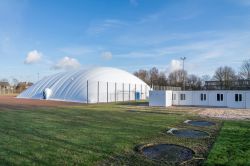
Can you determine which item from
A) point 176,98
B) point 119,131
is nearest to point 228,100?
point 176,98

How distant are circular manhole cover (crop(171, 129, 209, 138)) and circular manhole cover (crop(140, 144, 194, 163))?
2333 mm

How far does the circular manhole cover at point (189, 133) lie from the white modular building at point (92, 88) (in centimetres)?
2876

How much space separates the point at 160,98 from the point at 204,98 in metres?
6.91

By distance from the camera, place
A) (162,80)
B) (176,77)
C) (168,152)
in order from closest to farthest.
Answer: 1. (168,152)
2. (162,80)
3. (176,77)

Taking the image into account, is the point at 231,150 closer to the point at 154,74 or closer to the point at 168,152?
the point at 168,152

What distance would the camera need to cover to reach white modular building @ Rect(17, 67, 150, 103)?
4234 centimetres

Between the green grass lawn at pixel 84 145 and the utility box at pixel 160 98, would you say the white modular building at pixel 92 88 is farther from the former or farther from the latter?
the green grass lawn at pixel 84 145

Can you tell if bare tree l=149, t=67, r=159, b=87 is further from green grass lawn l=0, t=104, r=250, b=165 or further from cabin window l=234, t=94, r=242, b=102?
green grass lawn l=0, t=104, r=250, b=165

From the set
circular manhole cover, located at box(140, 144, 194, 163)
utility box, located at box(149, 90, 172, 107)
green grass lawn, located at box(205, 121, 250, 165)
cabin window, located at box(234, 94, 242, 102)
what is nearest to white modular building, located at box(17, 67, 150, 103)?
utility box, located at box(149, 90, 172, 107)

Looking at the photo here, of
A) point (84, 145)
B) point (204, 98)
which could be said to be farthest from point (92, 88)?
point (84, 145)

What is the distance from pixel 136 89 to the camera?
169ft

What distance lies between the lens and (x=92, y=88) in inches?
1694

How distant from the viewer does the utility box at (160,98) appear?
33062mm

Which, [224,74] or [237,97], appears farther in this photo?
[224,74]
